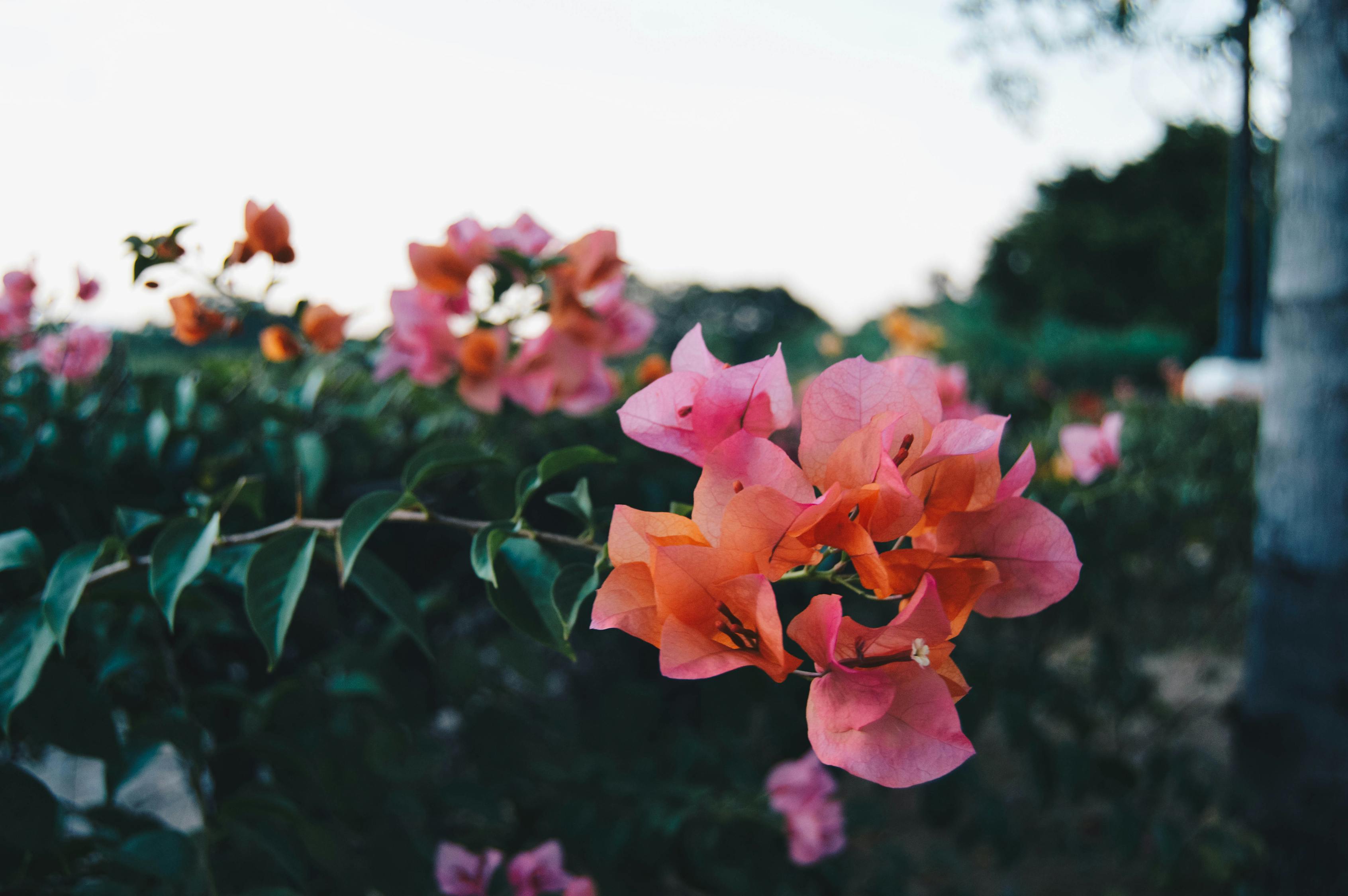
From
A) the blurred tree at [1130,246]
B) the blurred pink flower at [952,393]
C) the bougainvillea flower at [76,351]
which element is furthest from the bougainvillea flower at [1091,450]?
the blurred tree at [1130,246]

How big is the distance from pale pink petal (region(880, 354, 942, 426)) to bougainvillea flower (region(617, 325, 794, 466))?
0.07m

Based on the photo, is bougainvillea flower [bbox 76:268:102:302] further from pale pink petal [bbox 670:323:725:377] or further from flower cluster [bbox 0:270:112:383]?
pale pink petal [bbox 670:323:725:377]

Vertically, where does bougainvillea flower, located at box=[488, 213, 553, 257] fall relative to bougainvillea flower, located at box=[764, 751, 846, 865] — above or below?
above

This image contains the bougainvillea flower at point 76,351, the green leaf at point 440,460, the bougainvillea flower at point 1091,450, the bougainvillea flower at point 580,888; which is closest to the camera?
the green leaf at point 440,460

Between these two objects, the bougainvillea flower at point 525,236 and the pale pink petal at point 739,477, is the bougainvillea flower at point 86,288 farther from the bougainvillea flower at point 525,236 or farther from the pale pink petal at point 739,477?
the pale pink petal at point 739,477

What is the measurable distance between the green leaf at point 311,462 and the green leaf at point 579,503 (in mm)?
504

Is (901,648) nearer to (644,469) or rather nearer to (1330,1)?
(644,469)

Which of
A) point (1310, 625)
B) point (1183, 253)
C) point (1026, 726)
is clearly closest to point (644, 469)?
point (1026, 726)

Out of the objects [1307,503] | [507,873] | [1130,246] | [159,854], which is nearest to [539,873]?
[507,873]

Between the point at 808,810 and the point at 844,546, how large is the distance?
2.93 ft

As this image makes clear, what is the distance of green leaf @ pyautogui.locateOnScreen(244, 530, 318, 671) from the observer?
23.3 inches

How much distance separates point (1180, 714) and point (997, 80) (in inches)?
76.4

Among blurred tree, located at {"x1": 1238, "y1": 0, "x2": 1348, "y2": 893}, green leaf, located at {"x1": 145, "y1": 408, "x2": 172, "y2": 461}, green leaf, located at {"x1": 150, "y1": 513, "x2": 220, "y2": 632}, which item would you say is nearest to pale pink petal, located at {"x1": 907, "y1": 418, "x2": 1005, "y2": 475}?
green leaf, located at {"x1": 150, "y1": 513, "x2": 220, "y2": 632}

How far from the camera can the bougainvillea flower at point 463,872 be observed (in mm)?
989
